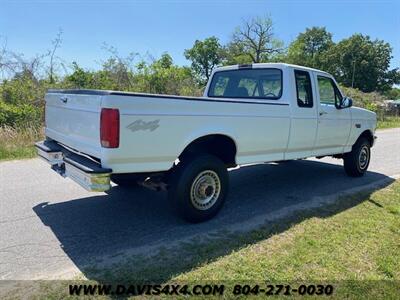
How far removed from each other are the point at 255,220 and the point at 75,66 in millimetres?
12379

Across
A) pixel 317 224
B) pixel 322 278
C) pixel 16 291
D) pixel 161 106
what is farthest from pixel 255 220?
pixel 16 291

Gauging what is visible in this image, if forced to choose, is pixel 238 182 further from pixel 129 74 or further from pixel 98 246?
pixel 129 74

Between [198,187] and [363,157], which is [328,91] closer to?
[363,157]

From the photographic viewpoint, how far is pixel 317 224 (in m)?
4.78

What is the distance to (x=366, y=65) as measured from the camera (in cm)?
5725

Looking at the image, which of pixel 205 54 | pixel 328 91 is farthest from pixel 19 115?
pixel 205 54

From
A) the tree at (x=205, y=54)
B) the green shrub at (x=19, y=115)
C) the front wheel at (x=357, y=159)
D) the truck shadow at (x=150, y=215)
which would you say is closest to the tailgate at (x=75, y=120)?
the truck shadow at (x=150, y=215)

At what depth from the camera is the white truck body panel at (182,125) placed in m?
3.83

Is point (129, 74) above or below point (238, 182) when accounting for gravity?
above

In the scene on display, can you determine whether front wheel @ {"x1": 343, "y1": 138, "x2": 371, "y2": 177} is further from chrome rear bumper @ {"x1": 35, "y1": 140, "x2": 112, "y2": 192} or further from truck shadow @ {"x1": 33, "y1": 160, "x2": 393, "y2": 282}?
chrome rear bumper @ {"x1": 35, "y1": 140, "x2": 112, "y2": 192}

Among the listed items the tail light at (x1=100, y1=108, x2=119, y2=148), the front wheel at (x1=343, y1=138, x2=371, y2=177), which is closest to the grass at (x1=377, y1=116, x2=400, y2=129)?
the front wheel at (x1=343, y1=138, x2=371, y2=177)

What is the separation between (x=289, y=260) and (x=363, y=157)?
15.6ft

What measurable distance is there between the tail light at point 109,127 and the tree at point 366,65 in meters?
58.9

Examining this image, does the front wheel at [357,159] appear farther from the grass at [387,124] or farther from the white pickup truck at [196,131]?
the grass at [387,124]
